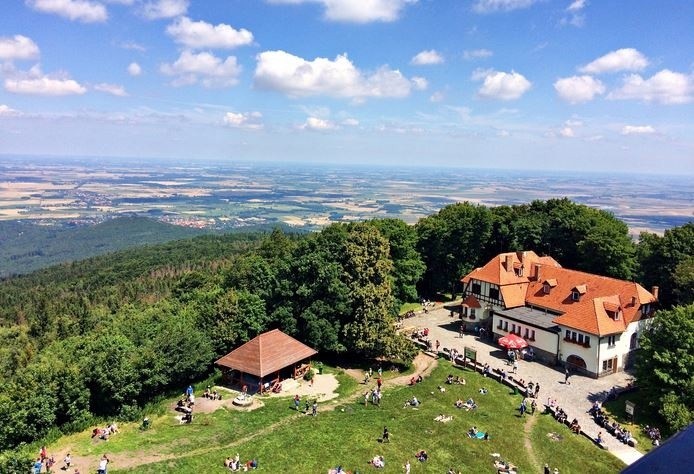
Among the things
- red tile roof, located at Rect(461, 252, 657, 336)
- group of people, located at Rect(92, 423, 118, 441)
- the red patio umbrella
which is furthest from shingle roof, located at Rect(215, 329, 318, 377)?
red tile roof, located at Rect(461, 252, 657, 336)

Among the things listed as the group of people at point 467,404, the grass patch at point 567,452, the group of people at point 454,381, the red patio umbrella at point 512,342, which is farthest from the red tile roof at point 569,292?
the group of people at point 467,404

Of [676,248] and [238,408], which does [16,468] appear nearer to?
[238,408]

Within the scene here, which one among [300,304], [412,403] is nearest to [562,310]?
[412,403]

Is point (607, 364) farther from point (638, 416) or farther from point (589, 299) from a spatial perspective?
point (638, 416)

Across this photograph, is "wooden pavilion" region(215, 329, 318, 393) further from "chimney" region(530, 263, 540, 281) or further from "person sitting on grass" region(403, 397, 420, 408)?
"chimney" region(530, 263, 540, 281)

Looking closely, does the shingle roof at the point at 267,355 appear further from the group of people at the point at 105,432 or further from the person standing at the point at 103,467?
the person standing at the point at 103,467

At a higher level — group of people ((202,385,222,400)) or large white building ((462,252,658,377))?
large white building ((462,252,658,377))
